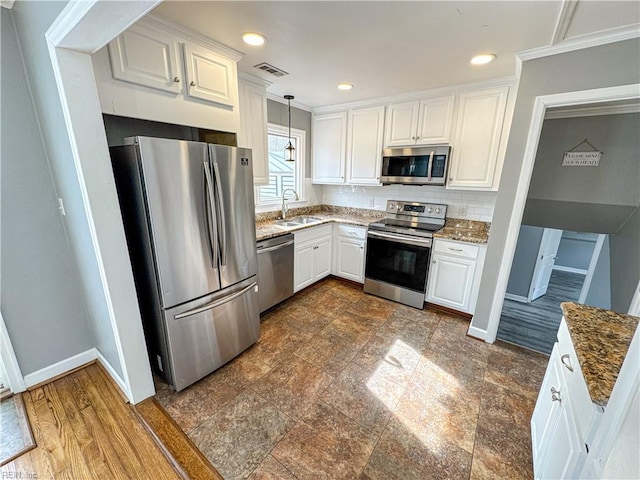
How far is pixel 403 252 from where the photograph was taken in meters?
3.01

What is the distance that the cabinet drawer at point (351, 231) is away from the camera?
3336 millimetres

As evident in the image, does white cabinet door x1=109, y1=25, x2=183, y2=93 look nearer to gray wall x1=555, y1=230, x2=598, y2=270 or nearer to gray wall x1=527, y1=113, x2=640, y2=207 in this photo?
gray wall x1=527, y1=113, x2=640, y2=207

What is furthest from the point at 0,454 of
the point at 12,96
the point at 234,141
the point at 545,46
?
the point at 545,46

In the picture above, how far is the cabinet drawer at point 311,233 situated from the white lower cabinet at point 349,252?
190 millimetres

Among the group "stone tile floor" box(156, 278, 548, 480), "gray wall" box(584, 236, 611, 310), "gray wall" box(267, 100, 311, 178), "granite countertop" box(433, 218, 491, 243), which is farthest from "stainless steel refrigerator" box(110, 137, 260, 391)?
"gray wall" box(584, 236, 611, 310)

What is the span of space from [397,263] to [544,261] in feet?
9.47

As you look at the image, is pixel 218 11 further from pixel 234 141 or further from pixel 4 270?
pixel 4 270

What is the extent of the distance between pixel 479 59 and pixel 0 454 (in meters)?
4.05

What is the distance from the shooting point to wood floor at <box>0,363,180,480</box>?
1343 millimetres

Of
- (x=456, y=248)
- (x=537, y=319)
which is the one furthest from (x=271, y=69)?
(x=537, y=319)

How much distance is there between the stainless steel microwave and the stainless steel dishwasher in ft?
4.81

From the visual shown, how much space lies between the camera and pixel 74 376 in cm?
195

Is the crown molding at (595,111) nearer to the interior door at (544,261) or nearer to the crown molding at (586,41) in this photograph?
the crown molding at (586,41)

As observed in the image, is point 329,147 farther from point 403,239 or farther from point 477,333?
point 477,333
